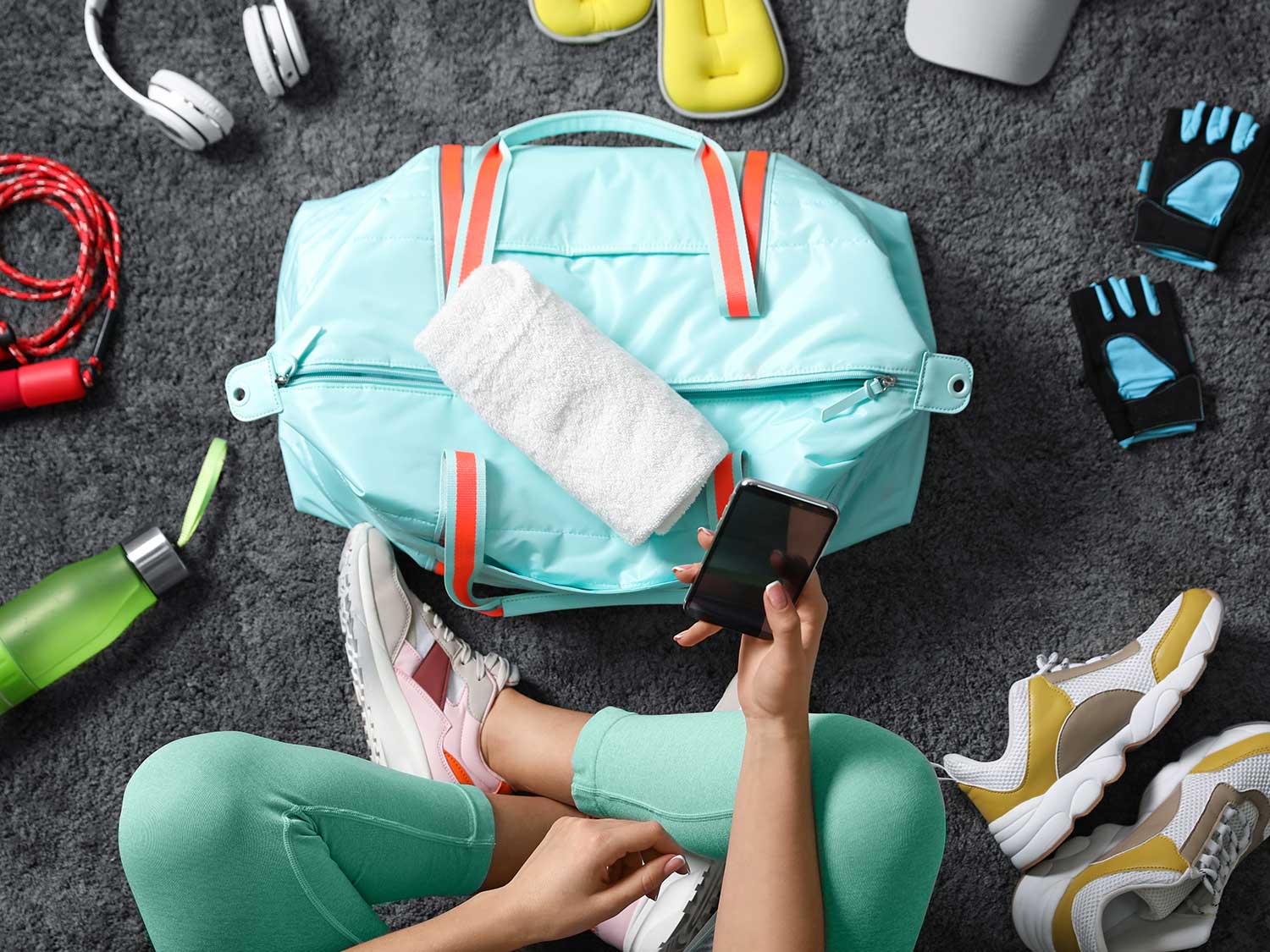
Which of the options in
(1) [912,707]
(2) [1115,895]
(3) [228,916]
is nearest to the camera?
(3) [228,916]

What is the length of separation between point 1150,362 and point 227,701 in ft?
3.45

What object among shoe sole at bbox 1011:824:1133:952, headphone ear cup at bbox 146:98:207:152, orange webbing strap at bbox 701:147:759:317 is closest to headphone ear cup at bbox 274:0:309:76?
headphone ear cup at bbox 146:98:207:152

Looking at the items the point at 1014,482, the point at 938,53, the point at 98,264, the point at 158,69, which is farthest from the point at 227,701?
the point at 938,53

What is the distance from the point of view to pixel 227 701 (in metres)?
1.06

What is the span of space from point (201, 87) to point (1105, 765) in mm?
1189

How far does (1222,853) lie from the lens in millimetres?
956

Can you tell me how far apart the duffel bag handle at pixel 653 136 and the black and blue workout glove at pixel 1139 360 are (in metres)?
0.42

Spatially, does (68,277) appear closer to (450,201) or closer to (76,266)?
(76,266)

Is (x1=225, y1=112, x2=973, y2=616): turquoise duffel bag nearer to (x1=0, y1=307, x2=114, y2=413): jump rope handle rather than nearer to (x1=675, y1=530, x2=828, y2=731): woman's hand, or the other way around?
(x1=675, y1=530, x2=828, y2=731): woman's hand

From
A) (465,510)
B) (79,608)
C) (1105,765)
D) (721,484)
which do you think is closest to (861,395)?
(721,484)

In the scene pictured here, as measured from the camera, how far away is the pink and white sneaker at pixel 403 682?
3.26 ft

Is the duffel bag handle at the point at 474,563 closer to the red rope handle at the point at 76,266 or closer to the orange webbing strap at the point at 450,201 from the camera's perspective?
the orange webbing strap at the point at 450,201

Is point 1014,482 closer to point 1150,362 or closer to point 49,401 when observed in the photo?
point 1150,362

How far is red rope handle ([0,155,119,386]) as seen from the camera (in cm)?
106
